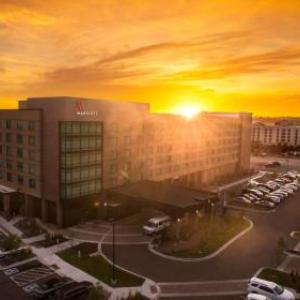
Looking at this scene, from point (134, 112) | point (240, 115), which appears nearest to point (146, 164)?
point (134, 112)

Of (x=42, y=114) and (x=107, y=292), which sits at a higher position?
(x=42, y=114)

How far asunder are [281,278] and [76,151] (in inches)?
1421

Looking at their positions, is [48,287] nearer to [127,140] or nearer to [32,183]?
[32,183]

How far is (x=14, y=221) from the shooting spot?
194 feet

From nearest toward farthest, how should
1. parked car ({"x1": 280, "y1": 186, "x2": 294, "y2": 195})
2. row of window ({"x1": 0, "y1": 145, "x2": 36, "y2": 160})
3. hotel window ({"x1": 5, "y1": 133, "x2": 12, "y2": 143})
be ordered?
row of window ({"x1": 0, "y1": 145, "x2": 36, "y2": 160}) → hotel window ({"x1": 5, "y1": 133, "x2": 12, "y2": 143}) → parked car ({"x1": 280, "y1": 186, "x2": 294, "y2": 195})

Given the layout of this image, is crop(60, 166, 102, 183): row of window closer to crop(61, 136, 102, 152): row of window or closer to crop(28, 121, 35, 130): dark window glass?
crop(61, 136, 102, 152): row of window

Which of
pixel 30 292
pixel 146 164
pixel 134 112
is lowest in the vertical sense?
pixel 30 292

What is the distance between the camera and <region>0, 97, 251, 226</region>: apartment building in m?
55.3

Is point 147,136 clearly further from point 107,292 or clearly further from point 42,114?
point 107,292

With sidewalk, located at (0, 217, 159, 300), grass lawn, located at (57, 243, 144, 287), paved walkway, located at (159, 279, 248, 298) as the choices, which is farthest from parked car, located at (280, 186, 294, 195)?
sidewalk, located at (0, 217, 159, 300)

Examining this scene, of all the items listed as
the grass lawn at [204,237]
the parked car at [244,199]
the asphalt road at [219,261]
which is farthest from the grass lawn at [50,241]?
the parked car at [244,199]

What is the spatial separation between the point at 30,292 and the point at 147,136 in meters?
41.6

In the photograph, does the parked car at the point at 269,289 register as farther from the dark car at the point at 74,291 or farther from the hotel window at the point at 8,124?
the hotel window at the point at 8,124

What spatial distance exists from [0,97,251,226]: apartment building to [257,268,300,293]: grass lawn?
31.6 m
